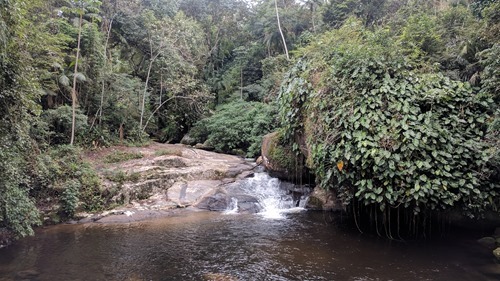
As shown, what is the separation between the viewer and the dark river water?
6891 millimetres

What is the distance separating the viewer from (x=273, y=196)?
13.2 metres

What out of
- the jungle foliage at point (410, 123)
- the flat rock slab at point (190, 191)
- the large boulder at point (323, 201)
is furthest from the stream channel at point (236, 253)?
the flat rock slab at point (190, 191)

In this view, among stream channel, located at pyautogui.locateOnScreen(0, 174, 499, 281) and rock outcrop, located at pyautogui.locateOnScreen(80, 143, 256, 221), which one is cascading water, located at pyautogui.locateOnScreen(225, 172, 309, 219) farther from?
stream channel, located at pyautogui.locateOnScreen(0, 174, 499, 281)

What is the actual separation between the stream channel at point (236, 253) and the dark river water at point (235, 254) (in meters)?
0.02

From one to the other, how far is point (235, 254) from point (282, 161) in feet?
20.1

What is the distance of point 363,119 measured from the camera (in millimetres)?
8609

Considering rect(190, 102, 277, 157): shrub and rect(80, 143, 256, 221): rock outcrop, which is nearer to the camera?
rect(80, 143, 256, 221): rock outcrop

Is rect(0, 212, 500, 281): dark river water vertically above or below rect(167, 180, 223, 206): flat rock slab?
below

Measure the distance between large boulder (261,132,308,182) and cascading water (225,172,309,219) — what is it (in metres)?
0.35

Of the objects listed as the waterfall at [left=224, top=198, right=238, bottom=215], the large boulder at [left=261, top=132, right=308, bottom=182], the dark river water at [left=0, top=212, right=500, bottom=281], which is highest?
the large boulder at [left=261, top=132, right=308, bottom=182]

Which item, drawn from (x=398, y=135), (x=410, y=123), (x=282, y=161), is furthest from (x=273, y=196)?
(x=410, y=123)

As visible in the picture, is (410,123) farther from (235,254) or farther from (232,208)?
(232,208)

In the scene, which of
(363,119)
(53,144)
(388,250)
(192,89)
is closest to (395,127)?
(363,119)

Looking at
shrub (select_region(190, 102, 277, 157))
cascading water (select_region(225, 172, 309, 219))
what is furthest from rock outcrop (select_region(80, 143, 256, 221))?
shrub (select_region(190, 102, 277, 157))
